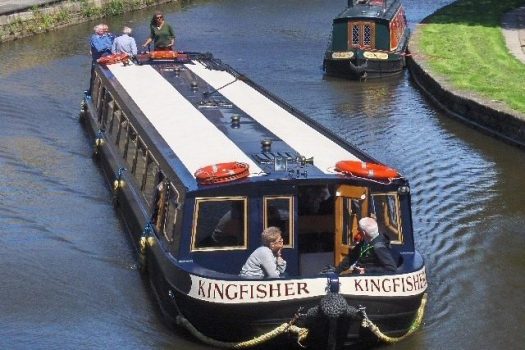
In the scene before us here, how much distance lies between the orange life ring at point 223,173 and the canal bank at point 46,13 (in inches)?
1051

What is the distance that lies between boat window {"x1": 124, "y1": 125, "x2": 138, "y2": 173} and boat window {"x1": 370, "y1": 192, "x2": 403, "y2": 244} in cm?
538

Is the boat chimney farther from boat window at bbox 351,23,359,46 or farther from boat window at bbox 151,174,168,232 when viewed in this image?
boat window at bbox 351,23,359,46

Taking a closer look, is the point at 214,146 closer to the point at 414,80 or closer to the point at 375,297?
the point at 375,297

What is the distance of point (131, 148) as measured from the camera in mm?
18234

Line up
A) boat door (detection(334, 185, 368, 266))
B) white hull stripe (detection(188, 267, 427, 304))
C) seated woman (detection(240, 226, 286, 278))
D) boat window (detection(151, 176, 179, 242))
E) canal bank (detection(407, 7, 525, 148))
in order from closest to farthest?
white hull stripe (detection(188, 267, 427, 304)) < seated woman (detection(240, 226, 286, 278)) < boat door (detection(334, 185, 368, 266)) < boat window (detection(151, 176, 179, 242)) < canal bank (detection(407, 7, 525, 148))

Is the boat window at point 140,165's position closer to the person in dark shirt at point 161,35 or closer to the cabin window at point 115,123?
the cabin window at point 115,123

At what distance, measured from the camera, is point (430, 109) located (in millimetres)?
27391

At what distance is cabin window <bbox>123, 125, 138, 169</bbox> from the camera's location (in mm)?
17766

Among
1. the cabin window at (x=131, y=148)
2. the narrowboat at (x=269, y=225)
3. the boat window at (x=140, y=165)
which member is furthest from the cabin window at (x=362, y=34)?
the narrowboat at (x=269, y=225)

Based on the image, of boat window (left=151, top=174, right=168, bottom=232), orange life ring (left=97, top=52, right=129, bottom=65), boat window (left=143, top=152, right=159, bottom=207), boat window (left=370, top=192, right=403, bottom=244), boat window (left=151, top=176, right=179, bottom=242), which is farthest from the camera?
orange life ring (left=97, top=52, right=129, bottom=65)

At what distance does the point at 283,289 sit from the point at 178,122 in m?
5.35

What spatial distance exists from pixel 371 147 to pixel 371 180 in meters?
10.2

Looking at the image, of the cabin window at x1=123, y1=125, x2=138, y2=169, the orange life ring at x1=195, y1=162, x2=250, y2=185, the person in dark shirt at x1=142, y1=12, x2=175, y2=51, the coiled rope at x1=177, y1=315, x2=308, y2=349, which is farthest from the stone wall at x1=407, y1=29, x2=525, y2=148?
the coiled rope at x1=177, y1=315, x2=308, y2=349

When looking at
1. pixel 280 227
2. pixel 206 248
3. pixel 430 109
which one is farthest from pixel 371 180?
pixel 430 109
